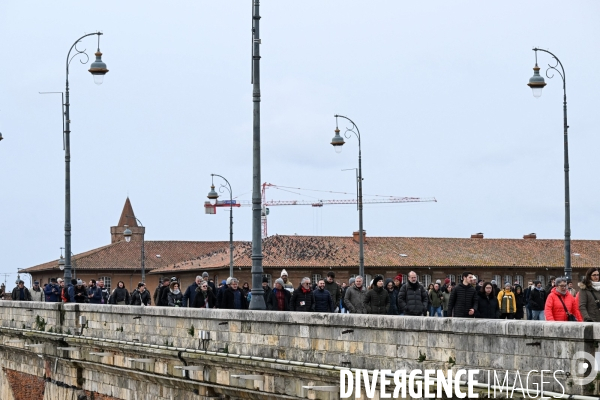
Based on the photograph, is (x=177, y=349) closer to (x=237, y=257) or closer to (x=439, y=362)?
(x=439, y=362)

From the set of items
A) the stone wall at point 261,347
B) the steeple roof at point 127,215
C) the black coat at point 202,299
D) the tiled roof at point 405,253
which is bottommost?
the stone wall at point 261,347

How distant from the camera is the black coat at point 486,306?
19.4 metres

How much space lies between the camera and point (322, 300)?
2186 centimetres

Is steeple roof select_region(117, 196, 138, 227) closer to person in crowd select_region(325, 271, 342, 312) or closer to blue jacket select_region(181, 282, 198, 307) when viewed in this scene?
blue jacket select_region(181, 282, 198, 307)

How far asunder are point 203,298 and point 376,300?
18.9 ft

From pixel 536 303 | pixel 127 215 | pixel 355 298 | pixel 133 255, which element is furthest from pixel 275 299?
pixel 127 215

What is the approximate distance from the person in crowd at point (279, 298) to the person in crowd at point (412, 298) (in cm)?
299

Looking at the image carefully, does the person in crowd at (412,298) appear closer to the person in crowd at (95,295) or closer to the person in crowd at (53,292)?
the person in crowd at (95,295)

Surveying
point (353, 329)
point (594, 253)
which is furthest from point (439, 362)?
point (594, 253)


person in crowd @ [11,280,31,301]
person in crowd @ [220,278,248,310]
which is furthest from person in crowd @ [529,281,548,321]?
person in crowd @ [11,280,31,301]

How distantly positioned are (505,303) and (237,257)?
5028 cm

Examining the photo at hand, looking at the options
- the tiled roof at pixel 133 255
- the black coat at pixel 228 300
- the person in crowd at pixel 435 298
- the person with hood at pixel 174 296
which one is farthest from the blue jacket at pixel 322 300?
the tiled roof at pixel 133 255

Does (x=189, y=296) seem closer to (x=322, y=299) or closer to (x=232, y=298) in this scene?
(x=232, y=298)

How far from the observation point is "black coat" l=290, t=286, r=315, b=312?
21.7 metres
